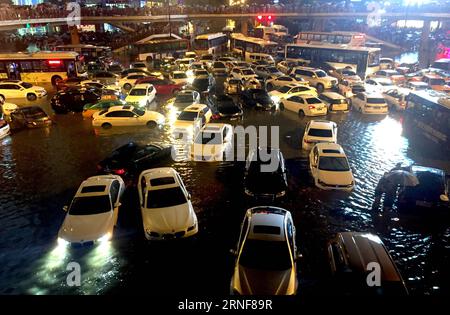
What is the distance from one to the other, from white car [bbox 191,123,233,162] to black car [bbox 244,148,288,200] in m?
2.53

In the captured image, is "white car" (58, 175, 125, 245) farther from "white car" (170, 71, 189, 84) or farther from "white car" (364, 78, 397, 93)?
"white car" (364, 78, 397, 93)

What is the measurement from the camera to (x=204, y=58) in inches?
1754

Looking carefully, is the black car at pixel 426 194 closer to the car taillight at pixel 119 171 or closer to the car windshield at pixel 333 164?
the car windshield at pixel 333 164

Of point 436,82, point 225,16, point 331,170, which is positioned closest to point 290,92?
point 331,170

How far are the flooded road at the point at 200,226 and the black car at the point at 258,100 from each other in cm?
598

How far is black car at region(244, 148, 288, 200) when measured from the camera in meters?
13.4

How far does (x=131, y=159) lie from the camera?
51.5ft

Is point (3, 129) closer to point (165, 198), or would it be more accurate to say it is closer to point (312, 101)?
point (165, 198)

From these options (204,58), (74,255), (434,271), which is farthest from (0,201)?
(204,58)

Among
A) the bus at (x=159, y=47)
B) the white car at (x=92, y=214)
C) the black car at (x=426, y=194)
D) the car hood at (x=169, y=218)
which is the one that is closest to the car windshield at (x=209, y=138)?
the white car at (x=92, y=214)

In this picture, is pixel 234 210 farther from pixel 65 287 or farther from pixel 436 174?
pixel 436 174

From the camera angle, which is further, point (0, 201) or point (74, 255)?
point (0, 201)

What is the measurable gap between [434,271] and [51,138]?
65.6 ft

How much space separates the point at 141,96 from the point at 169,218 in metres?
17.1
